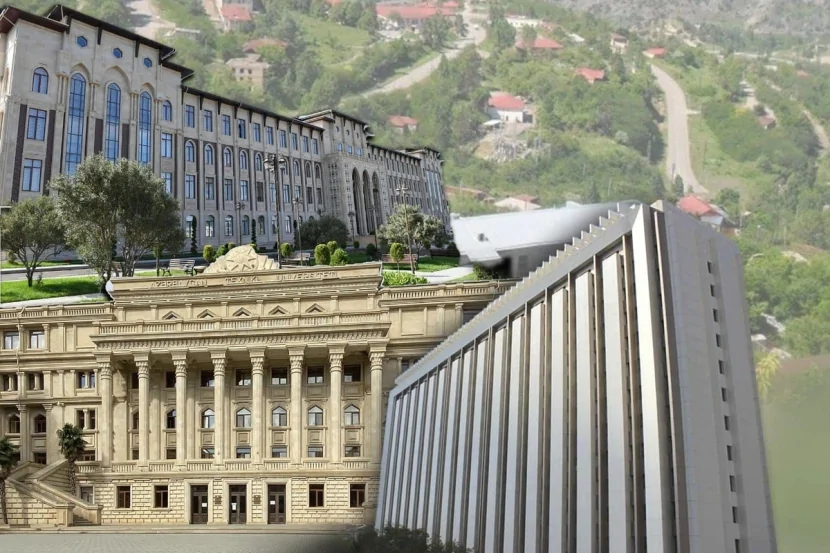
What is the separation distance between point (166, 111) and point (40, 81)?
5.53m

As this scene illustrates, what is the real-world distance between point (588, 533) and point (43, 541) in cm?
2228

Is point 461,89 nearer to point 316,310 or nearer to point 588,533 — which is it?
point 316,310

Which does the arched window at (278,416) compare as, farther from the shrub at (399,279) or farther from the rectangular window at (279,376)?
the shrub at (399,279)

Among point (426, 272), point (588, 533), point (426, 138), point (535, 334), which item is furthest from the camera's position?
point (426, 138)

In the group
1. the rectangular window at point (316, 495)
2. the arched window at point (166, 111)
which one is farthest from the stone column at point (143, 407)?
the arched window at point (166, 111)

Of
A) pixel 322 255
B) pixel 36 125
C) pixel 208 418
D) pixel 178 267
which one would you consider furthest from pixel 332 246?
pixel 36 125

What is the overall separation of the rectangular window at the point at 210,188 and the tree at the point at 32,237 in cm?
810

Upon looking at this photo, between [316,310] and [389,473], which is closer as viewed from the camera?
[389,473]

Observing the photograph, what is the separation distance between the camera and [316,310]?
34.1m

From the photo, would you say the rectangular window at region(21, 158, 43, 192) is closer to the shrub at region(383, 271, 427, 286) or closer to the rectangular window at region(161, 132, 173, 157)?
the rectangular window at region(161, 132, 173, 157)

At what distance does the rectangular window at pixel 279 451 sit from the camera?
3453cm

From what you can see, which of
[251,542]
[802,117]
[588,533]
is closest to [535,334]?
[588,533]

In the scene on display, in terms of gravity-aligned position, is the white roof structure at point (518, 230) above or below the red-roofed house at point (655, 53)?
below

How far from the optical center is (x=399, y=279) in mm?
33812
